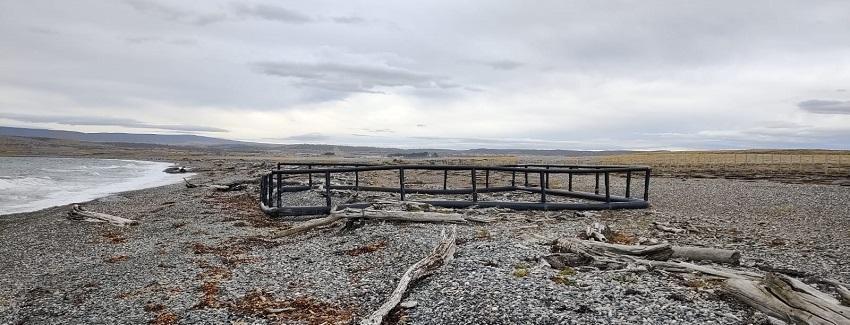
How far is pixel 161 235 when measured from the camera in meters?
14.3

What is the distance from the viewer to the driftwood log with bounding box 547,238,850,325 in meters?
5.65

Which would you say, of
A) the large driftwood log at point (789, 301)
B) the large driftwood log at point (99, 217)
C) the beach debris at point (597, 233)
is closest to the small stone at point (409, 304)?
the large driftwood log at point (789, 301)

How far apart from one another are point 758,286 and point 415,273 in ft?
15.6

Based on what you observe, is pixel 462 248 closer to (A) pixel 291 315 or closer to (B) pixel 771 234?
(A) pixel 291 315

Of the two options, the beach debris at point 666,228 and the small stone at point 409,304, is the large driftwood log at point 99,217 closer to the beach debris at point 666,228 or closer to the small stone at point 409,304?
the small stone at point 409,304

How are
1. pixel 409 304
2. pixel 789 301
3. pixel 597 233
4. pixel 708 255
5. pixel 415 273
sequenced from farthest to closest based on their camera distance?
pixel 597 233
pixel 708 255
pixel 415 273
pixel 409 304
pixel 789 301

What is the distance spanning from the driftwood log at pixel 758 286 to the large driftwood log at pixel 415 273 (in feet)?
7.48

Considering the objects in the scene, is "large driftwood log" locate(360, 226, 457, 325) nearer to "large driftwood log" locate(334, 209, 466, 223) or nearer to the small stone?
the small stone

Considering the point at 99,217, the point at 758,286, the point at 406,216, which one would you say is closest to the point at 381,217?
the point at 406,216

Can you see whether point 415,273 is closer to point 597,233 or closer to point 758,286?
point 597,233

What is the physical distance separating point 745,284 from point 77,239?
16465 mm

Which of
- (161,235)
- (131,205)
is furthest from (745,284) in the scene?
(131,205)

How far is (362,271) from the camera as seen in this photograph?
9266 mm

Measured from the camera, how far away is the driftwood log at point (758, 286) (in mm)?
5652
